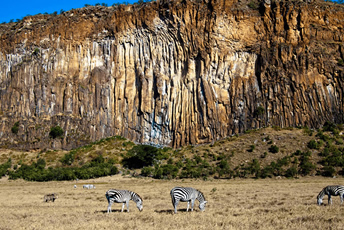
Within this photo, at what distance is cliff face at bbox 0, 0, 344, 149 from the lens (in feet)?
195

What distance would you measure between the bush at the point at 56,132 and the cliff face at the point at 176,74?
873mm

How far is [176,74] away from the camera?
64062 mm

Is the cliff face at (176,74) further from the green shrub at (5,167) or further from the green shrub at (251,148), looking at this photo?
the green shrub at (251,148)

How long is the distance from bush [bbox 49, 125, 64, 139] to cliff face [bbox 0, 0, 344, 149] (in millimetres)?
873

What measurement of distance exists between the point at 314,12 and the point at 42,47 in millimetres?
48495

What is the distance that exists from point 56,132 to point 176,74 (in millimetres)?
22373

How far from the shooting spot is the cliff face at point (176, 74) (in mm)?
59562

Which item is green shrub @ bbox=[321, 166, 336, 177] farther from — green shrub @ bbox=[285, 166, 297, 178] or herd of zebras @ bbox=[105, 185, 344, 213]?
herd of zebras @ bbox=[105, 185, 344, 213]

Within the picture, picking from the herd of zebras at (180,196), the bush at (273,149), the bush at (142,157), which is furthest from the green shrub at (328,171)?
the herd of zebras at (180,196)

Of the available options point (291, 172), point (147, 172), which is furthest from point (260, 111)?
point (147, 172)

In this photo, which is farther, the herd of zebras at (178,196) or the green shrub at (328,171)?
the green shrub at (328,171)

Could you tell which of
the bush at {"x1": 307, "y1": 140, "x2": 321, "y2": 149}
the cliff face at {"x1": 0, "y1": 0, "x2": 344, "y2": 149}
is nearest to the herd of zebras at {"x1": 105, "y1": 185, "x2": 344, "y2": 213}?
the bush at {"x1": 307, "y1": 140, "x2": 321, "y2": 149}

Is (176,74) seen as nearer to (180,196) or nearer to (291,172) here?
(291,172)

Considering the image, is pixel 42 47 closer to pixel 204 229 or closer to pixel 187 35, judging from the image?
pixel 187 35
